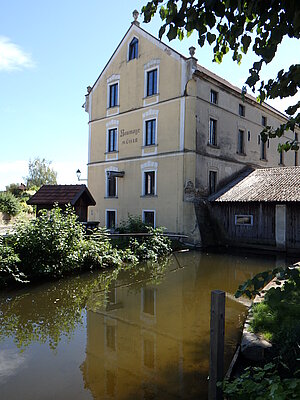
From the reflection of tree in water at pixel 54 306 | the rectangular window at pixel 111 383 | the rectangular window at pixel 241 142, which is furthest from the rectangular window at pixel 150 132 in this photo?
the rectangular window at pixel 111 383

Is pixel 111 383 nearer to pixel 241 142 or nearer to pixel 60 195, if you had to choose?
pixel 60 195

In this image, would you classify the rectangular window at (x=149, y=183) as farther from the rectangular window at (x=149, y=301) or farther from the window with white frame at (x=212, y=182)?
the rectangular window at (x=149, y=301)

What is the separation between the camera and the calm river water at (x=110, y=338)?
13.4 ft

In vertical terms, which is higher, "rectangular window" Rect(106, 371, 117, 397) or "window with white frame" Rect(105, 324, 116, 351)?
"window with white frame" Rect(105, 324, 116, 351)

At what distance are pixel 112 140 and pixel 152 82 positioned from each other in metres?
4.79

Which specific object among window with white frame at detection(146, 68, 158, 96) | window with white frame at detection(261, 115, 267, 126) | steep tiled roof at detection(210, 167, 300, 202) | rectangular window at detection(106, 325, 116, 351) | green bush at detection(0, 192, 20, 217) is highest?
window with white frame at detection(146, 68, 158, 96)

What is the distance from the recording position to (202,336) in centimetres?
560

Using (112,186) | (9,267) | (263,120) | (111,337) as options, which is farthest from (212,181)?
(111,337)

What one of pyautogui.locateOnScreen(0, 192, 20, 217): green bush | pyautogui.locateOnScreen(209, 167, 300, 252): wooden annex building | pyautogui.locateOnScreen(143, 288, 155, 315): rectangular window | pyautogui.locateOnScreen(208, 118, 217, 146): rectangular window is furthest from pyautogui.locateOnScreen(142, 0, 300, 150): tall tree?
pyautogui.locateOnScreen(0, 192, 20, 217): green bush

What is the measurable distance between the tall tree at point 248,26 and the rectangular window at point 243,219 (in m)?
15.1

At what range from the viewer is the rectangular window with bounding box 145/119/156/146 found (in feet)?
63.8

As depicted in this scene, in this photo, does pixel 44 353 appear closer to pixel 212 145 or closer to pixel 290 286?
pixel 290 286

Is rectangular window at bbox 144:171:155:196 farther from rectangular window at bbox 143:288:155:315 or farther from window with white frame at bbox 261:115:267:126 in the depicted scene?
rectangular window at bbox 143:288:155:315

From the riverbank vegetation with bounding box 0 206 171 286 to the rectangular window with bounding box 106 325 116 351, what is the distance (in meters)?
3.77
